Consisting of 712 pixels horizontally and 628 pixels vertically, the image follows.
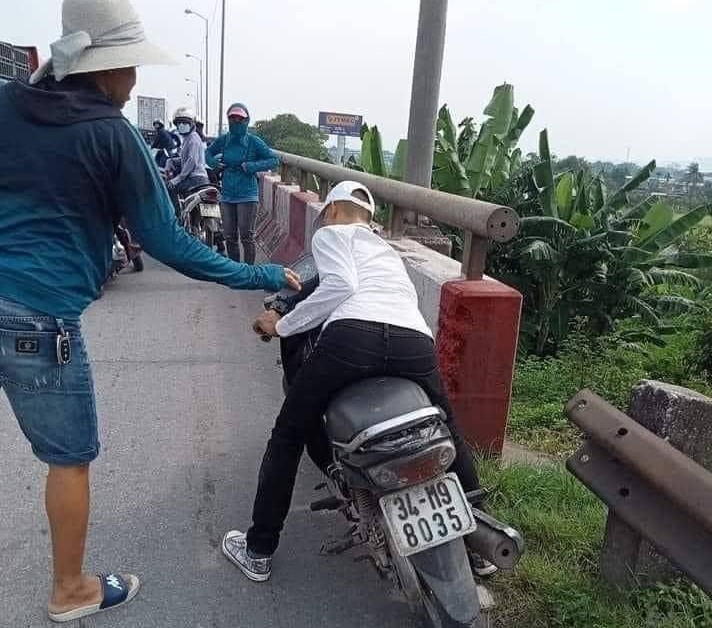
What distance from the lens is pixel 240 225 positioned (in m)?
8.37

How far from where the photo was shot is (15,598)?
2863 millimetres

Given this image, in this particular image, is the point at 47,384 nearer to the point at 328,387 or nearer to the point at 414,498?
the point at 328,387

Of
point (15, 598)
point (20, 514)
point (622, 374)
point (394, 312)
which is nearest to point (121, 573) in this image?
point (15, 598)

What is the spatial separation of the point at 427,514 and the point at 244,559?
0.97 meters

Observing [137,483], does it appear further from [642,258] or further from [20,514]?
[642,258]

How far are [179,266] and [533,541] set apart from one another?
190cm

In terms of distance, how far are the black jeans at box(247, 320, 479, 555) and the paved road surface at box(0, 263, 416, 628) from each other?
270mm

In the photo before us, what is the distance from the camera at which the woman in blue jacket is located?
8.09 meters

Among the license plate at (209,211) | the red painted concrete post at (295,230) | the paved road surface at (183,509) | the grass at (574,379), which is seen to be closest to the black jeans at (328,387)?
the paved road surface at (183,509)

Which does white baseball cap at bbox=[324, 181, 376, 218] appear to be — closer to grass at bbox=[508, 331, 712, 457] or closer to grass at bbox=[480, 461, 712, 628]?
grass at bbox=[480, 461, 712, 628]

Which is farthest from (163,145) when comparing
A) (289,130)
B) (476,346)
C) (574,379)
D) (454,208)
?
(289,130)

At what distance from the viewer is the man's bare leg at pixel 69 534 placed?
2.67m

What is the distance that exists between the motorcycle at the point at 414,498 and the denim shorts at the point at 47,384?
0.87 m

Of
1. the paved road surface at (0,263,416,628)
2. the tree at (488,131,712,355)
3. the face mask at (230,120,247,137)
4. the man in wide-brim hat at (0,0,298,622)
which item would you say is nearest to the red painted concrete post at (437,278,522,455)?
the paved road surface at (0,263,416,628)
